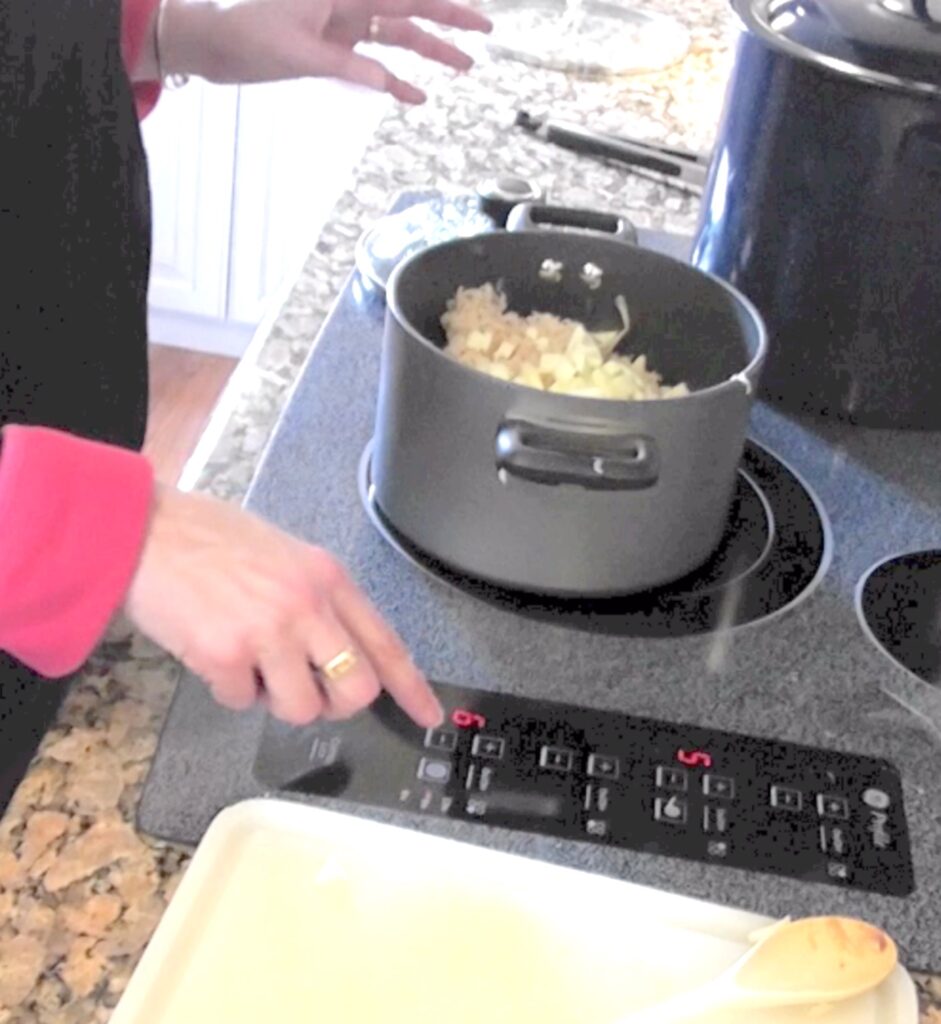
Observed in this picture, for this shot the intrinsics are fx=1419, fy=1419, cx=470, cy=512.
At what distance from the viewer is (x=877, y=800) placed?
0.60 m

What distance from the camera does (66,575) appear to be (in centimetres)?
51

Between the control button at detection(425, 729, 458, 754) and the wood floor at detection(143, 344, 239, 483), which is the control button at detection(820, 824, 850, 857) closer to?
the control button at detection(425, 729, 458, 754)

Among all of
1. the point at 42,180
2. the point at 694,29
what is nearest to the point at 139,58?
the point at 42,180

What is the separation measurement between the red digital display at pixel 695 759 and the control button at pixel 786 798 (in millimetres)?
29

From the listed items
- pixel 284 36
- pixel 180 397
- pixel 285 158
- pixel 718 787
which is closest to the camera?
pixel 718 787

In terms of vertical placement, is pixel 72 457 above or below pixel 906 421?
above

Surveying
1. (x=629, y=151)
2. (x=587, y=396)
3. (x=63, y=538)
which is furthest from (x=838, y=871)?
(x=629, y=151)

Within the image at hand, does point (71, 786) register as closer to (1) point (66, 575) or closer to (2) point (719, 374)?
(1) point (66, 575)

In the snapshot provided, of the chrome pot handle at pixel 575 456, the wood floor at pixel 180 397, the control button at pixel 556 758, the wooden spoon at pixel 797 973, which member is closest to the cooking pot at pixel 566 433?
the chrome pot handle at pixel 575 456

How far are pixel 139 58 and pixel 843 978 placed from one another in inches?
26.9

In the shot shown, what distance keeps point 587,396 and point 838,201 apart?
255 millimetres

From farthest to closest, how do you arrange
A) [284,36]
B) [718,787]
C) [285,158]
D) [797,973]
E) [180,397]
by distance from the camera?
[180,397] < [285,158] < [284,36] < [718,787] < [797,973]

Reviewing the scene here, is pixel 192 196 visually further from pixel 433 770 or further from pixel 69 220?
pixel 433 770

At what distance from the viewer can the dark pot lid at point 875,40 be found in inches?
29.1
